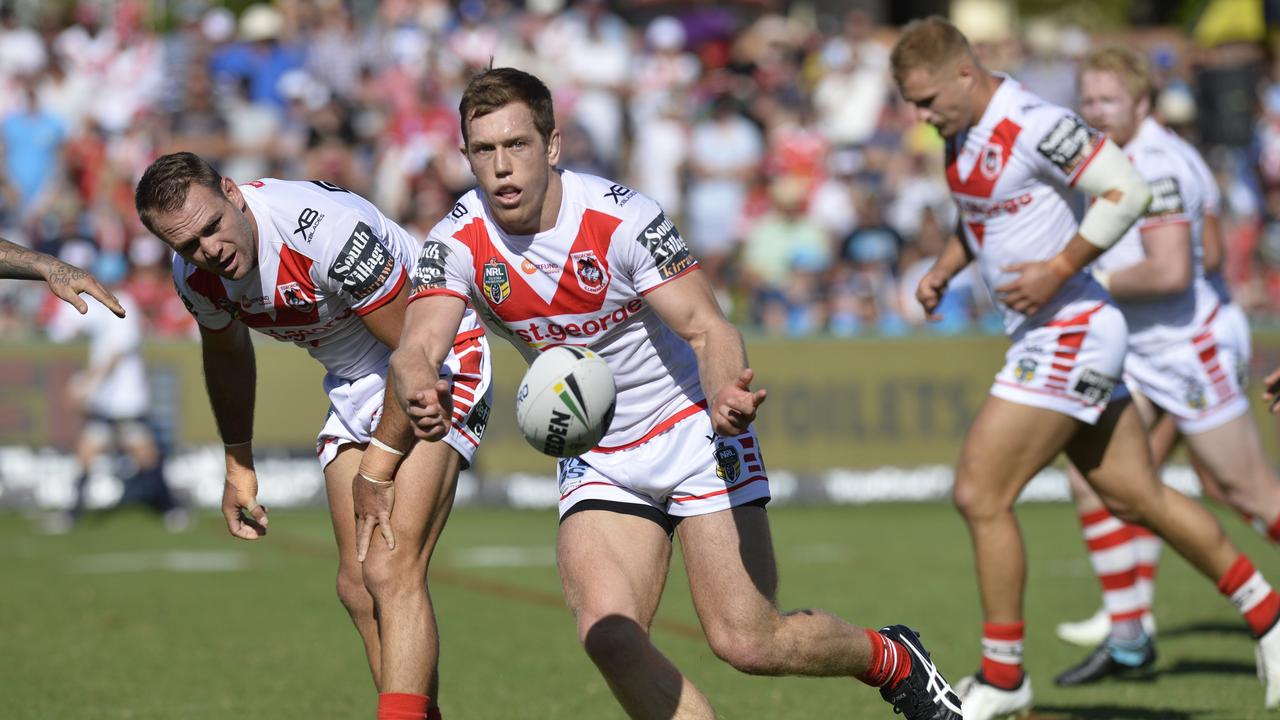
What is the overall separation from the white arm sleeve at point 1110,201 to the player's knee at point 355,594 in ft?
10.4

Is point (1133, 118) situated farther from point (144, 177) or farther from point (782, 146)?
point (782, 146)

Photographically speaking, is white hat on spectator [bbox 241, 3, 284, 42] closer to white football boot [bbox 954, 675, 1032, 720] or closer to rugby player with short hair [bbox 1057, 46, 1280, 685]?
rugby player with short hair [bbox 1057, 46, 1280, 685]

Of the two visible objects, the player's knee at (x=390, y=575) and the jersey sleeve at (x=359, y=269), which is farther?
the jersey sleeve at (x=359, y=269)

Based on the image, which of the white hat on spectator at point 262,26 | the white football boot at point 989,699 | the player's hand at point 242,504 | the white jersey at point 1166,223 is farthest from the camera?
the white hat on spectator at point 262,26

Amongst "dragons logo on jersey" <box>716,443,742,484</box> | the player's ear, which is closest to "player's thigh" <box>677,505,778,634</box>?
"dragons logo on jersey" <box>716,443,742,484</box>

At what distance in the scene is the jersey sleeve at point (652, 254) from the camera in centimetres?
511

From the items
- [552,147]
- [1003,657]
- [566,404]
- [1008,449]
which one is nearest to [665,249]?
[552,147]

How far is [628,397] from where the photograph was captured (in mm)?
5516

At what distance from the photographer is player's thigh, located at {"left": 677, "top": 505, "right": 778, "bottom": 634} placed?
17.1 ft

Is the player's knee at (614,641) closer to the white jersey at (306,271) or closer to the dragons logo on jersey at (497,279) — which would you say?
the dragons logo on jersey at (497,279)

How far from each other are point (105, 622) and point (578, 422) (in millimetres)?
5748

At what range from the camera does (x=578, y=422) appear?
4.83 meters

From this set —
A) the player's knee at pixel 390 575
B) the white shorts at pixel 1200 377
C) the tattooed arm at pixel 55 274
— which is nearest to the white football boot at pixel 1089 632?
the white shorts at pixel 1200 377

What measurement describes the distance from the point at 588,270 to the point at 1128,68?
3.74m
